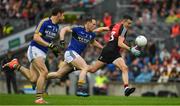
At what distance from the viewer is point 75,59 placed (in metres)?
25.0

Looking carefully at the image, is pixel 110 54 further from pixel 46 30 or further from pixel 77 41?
pixel 46 30

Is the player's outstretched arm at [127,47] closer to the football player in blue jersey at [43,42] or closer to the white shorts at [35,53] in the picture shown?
the football player in blue jersey at [43,42]

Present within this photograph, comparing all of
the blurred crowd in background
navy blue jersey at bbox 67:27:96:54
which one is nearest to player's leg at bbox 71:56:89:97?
navy blue jersey at bbox 67:27:96:54

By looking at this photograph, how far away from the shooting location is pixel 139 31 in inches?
1625

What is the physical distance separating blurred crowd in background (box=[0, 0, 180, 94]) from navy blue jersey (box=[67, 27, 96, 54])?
10.5 meters

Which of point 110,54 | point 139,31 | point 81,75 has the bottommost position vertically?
point 81,75

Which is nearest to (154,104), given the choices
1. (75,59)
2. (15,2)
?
(75,59)

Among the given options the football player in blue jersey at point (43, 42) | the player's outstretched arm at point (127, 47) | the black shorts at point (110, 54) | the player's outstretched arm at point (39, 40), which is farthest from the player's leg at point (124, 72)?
the player's outstretched arm at point (39, 40)

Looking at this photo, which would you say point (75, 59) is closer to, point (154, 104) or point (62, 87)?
point (154, 104)

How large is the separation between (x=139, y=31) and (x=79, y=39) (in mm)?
15963

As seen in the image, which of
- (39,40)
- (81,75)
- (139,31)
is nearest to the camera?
(39,40)

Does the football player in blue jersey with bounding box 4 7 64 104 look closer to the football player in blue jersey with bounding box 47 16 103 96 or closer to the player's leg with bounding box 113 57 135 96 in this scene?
the football player in blue jersey with bounding box 47 16 103 96

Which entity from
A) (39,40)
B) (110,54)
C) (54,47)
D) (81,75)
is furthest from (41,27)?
(110,54)

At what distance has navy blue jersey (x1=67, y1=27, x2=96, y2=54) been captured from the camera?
25.4 m
